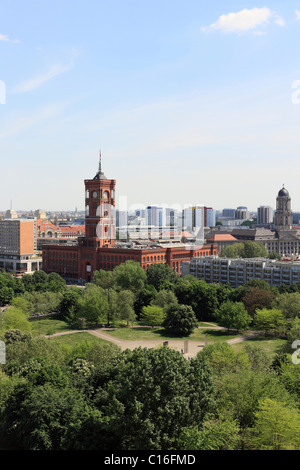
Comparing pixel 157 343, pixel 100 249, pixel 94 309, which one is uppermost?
pixel 100 249

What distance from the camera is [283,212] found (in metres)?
187

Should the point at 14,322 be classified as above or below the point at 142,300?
above

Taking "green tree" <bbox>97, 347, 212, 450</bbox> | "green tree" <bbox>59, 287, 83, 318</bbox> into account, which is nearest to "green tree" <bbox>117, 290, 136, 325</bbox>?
"green tree" <bbox>59, 287, 83, 318</bbox>

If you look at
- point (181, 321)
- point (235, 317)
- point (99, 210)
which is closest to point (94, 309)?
point (181, 321)

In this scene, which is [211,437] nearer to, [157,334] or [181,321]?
[181,321]

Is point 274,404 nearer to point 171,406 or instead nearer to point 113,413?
point 171,406

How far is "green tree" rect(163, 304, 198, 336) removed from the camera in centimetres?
7156

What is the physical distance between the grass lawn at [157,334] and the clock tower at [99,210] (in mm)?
50309

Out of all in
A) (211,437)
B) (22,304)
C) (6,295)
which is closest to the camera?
(211,437)

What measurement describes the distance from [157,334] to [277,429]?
138 feet

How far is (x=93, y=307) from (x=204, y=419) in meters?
43.1

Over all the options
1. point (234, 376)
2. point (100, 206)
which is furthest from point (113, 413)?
point (100, 206)

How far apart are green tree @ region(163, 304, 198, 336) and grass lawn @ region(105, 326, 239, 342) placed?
0.87 m

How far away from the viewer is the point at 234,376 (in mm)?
39625
